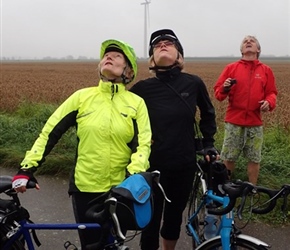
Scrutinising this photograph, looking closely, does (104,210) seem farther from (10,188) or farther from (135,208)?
(10,188)

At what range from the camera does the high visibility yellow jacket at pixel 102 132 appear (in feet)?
7.94

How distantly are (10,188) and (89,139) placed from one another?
0.59 m

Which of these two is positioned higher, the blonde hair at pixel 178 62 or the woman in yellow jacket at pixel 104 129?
the blonde hair at pixel 178 62

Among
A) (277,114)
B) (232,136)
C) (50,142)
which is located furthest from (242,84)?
(277,114)

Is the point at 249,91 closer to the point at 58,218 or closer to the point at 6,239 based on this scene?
the point at 58,218

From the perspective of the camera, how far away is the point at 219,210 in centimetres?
226

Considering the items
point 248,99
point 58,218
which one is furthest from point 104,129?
point 248,99

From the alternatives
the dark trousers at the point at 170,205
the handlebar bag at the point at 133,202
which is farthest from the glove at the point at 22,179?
the dark trousers at the point at 170,205

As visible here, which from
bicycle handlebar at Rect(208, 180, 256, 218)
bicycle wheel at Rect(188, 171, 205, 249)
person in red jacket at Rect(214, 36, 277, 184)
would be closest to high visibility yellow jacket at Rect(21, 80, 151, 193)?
bicycle handlebar at Rect(208, 180, 256, 218)

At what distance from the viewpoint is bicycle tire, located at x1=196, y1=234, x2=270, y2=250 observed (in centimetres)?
232

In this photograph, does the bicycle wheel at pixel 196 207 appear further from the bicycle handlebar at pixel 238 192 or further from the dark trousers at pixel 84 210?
the dark trousers at pixel 84 210

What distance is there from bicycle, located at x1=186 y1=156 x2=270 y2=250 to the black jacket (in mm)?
227

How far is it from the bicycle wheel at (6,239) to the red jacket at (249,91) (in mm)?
2910

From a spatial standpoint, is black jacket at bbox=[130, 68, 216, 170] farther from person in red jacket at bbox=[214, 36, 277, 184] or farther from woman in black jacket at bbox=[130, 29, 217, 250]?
person in red jacket at bbox=[214, 36, 277, 184]
